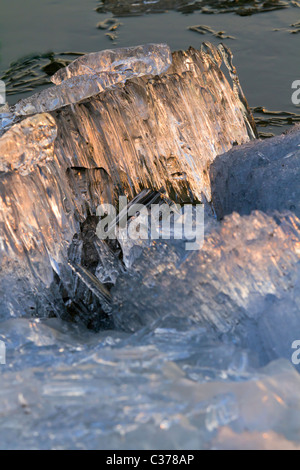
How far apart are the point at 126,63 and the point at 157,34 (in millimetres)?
1647

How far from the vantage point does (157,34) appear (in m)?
3.55

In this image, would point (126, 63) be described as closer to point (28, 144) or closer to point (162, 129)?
point (162, 129)

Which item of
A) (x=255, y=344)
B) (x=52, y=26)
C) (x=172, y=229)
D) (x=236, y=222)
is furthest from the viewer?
(x=52, y=26)

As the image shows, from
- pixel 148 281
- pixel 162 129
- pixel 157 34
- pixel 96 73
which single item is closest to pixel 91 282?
pixel 148 281

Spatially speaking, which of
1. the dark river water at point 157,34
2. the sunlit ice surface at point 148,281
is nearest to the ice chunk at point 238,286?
the sunlit ice surface at point 148,281

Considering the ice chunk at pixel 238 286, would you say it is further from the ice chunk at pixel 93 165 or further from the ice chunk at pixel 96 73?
the ice chunk at pixel 96 73

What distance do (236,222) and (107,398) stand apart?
523 mm

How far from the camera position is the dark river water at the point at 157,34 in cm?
313

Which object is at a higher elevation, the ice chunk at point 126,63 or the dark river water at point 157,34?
the ice chunk at point 126,63

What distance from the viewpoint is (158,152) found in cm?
188

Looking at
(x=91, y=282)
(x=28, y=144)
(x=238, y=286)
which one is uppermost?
(x=28, y=144)

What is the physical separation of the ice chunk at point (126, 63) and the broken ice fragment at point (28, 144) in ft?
1.46

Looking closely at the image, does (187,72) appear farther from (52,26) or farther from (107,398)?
(52,26)
